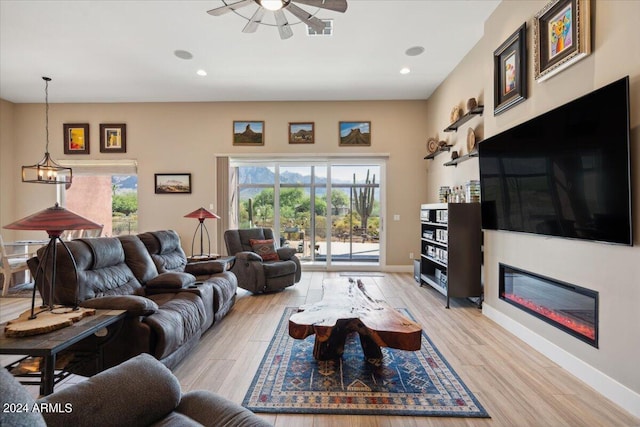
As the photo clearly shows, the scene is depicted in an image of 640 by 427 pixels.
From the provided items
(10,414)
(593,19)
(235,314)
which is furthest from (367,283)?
(10,414)

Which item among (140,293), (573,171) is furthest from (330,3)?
(140,293)

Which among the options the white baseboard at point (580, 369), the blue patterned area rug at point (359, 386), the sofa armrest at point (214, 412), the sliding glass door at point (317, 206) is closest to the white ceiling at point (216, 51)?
the sliding glass door at point (317, 206)

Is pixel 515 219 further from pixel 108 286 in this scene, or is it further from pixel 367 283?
pixel 108 286

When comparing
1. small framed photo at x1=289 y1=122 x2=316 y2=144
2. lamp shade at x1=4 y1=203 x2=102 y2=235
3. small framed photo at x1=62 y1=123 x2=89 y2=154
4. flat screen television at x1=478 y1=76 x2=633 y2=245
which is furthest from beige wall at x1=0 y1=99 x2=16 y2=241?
flat screen television at x1=478 y1=76 x2=633 y2=245

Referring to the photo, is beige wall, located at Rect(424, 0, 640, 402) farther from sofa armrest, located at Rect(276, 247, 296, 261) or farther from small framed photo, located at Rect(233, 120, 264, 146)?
small framed photo, located at Rect(233, 120, 264, 146)

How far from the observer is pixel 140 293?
3.02m

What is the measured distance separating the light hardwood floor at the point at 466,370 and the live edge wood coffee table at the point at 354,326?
1.57ft

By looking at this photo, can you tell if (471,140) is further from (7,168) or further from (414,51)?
(7,168)

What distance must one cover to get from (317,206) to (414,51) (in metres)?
3.39

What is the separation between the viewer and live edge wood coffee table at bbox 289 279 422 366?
2.18 m

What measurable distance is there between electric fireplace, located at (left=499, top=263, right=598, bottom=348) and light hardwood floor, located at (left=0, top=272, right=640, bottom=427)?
339mm

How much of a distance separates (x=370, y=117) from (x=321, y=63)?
1942mm

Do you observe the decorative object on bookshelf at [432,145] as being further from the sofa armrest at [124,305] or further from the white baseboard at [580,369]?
the sofa armrest at [124,305]

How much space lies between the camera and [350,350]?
277cm
